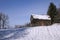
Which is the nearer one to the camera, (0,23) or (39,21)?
(39,21)

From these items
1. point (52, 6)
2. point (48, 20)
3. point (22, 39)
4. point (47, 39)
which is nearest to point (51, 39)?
point (47, 39)

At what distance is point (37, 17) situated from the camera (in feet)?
145

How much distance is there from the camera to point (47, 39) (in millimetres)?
10656

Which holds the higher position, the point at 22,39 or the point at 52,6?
the point at 52,6

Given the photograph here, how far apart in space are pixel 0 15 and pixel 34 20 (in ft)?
86.0

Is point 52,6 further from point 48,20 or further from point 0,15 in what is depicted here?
point 0,15

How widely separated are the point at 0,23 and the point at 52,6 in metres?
31.1

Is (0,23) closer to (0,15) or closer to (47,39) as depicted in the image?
(0,15)

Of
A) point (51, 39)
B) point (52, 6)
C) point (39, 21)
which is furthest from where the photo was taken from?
point (39, 21)

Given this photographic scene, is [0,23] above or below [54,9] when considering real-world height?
below

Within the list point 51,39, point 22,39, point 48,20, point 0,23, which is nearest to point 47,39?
point 51,39

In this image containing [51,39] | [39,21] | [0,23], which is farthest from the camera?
[0,23]

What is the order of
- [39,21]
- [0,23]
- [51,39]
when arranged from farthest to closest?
[0,23] < [39,21] < [51,39]

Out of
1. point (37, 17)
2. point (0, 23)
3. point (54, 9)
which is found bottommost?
point (0, 23)
